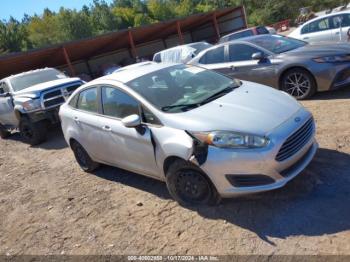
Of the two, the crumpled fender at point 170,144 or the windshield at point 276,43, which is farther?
the windshield at point 276,43

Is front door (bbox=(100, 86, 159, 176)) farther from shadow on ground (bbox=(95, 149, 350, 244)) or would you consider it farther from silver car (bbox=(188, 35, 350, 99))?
silver car (bbox=(188, 35, 350, 99))

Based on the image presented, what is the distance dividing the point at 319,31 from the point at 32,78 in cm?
846

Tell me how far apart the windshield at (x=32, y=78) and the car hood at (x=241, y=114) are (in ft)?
25.2

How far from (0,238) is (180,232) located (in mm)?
2621

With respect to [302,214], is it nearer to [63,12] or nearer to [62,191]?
[62,191]

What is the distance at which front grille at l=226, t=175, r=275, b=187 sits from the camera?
405cm

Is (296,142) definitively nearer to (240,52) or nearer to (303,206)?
(303,206)

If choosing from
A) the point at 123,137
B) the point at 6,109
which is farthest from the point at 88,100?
the point at 6,109

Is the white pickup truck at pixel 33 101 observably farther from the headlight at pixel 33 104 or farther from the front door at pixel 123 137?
the front door at pixel 123 137

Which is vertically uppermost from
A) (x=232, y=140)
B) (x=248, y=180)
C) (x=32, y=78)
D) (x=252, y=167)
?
(x=32, y=78)

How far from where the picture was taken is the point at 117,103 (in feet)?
17.2

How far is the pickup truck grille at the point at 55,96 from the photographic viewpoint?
32.7 feet

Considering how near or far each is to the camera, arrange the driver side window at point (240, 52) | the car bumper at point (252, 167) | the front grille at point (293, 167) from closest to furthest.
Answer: the car bumper at point (252, 167) → the front grille at point (293, 167) → the driver side window at point (240, 52)

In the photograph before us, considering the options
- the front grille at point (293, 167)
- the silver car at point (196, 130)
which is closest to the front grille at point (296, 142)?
the silver car at point (196, 130)
